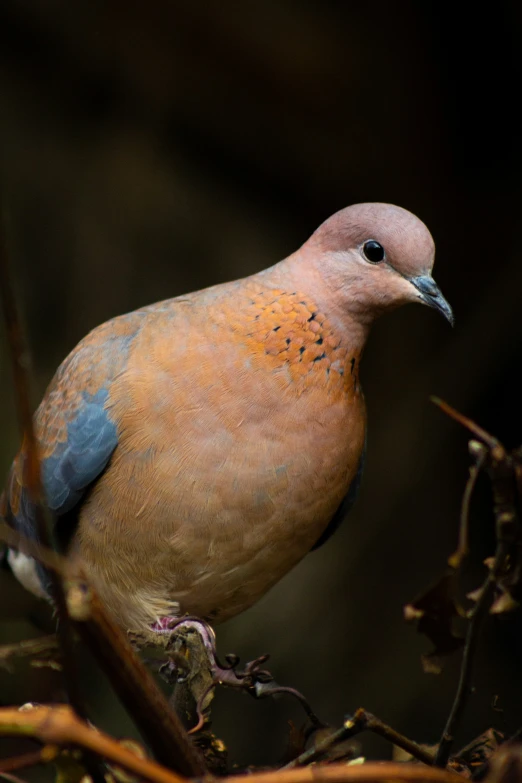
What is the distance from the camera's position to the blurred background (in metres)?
3.24

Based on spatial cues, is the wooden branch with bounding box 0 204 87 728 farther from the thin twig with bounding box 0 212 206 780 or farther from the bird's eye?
the bird's eye

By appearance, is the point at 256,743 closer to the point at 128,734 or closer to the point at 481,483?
the point at 128,734

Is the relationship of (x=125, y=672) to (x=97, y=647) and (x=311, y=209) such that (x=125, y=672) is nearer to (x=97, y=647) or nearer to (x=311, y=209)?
(x=97, y=647)

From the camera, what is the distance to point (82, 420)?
6.67 feet

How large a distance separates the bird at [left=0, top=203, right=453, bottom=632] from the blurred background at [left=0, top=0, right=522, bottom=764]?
4.14 feet

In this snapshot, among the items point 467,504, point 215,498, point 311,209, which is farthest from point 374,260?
point 311,209

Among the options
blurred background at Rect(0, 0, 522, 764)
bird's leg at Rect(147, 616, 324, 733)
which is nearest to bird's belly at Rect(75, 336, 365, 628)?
bird's leg at Rect(147, 616, 324, 733)

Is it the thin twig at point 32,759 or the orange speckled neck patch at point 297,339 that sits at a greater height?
the orange speckled neck patch at point 297,339

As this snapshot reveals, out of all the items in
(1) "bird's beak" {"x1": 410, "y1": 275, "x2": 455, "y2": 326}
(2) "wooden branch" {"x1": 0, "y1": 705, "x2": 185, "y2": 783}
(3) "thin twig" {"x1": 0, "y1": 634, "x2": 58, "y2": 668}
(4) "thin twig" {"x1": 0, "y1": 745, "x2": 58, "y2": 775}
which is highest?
(1) "bird's beak" {"x1": 410, "y1": 275, "x2": 455, "y2": 326}

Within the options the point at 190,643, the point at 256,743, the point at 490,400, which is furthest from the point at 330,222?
the point at 256,743

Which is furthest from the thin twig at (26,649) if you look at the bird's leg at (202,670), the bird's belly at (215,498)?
the bird's belly at (215,498)

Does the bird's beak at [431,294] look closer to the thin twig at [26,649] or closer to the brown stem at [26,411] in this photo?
the thin twig at [26,649]

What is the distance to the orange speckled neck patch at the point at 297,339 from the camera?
6.17ft

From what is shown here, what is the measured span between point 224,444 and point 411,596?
1.99m
